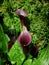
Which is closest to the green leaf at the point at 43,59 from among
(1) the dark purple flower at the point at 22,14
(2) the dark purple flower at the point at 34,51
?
(2) the dark purple flower at the point at 34,51

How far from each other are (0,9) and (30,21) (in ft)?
0.76

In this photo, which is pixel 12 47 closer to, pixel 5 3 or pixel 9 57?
pixel 9 57

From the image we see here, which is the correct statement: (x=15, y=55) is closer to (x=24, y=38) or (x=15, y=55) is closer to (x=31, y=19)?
(x=24, y=38)

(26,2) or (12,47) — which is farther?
(26,2)

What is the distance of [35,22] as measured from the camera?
1.74m

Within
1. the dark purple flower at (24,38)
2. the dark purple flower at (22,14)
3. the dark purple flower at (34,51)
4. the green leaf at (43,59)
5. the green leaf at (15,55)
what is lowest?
the dark purple flower at (34,51)

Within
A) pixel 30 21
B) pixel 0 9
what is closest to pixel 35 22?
pixel 30 21

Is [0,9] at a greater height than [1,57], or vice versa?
[0,9]

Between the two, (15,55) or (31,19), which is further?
(31,19)

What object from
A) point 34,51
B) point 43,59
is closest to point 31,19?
point 34,51

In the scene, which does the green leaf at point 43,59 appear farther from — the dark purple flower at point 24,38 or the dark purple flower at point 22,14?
the dark purple flower at point 22,14

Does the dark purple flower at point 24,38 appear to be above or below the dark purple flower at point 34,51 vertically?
above

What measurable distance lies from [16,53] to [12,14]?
35 cm

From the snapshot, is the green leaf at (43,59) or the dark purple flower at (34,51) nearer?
the green leaf at (43,59)
